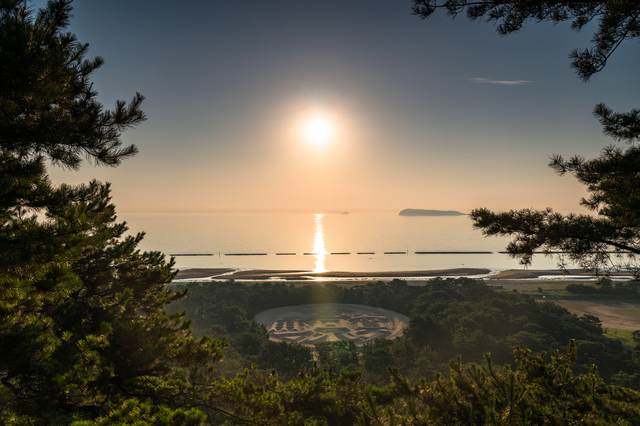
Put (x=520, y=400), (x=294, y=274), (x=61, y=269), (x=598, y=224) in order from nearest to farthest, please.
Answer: (x=61, y=269)
(x=520, y=400)
(x=598, y=224)
(x=294, y=274)

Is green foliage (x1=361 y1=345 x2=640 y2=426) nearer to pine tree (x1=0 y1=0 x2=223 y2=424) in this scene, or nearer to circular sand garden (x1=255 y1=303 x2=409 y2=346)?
pine tree (x1=0 y1=0 x2=223 y2=424)

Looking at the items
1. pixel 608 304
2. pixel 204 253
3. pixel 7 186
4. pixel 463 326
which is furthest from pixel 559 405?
pixel 204 253

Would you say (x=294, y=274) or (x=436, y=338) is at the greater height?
(x=294, y=274)

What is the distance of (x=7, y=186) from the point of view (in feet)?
11.6

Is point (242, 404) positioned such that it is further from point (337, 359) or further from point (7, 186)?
point (337, 359)

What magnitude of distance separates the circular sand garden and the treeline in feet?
7.45

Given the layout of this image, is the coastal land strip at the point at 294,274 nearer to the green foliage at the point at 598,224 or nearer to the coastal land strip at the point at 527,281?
the coastal land strip at the point at 527,281

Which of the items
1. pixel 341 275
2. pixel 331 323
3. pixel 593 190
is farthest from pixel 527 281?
pixel 593 190

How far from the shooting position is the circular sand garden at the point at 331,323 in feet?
88.1

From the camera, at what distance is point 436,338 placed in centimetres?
2391

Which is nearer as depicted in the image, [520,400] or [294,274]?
[520,400]

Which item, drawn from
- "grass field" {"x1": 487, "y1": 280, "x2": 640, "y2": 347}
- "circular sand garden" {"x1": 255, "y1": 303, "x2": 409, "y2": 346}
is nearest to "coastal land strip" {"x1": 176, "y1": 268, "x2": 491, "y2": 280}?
"grass field" {"x1": 487, "y1": 280, "x2": 640, "y2": 347}

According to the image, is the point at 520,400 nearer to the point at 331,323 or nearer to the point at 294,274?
the point at 331,323

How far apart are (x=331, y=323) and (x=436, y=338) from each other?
11016 millimetres
